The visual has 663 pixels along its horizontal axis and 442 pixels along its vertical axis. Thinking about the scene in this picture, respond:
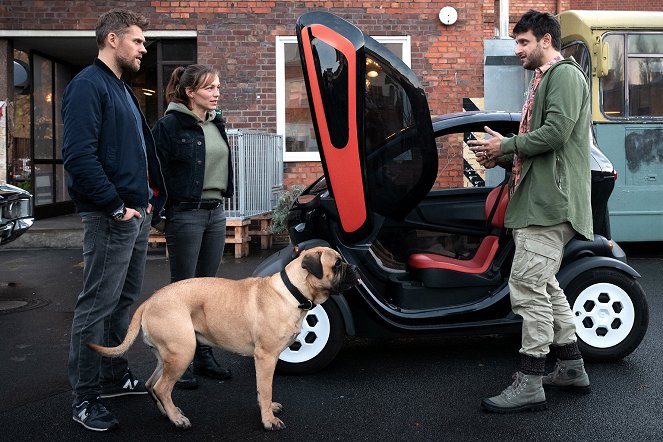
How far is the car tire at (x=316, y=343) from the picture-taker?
466 centimetres

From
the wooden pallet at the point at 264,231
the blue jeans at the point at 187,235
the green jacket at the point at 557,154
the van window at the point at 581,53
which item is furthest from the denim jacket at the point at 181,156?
the van window at the point at 581,53

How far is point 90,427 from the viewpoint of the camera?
3.75 m

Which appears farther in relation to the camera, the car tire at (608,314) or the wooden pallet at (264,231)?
the wooden pallet at (264,231)

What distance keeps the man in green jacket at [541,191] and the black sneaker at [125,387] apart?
207cm

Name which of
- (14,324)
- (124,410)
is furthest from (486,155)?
(14,324)

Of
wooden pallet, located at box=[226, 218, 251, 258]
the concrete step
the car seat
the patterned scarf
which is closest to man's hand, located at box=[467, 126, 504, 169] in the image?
the patterned scarf

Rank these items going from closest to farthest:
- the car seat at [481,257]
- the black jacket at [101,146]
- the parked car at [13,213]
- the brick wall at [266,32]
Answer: the black jacket at [101,146]
the car seat at [481,257]
the parked car at [13,213]
the brick wall at [266,32]

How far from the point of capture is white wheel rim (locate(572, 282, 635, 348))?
4816 millimetres

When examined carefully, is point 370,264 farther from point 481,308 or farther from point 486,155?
point 486,155

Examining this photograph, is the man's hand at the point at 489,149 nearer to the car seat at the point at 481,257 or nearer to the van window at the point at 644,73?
the car seat at the point at 481,257

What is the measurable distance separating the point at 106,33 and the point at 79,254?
7.36 metres

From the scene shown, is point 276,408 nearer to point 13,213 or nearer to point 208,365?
point 208,365

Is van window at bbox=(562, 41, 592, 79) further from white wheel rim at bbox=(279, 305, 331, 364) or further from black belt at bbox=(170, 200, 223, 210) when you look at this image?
black belt at bbox=(170, 200, 223, 210)

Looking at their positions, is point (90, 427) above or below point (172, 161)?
below
